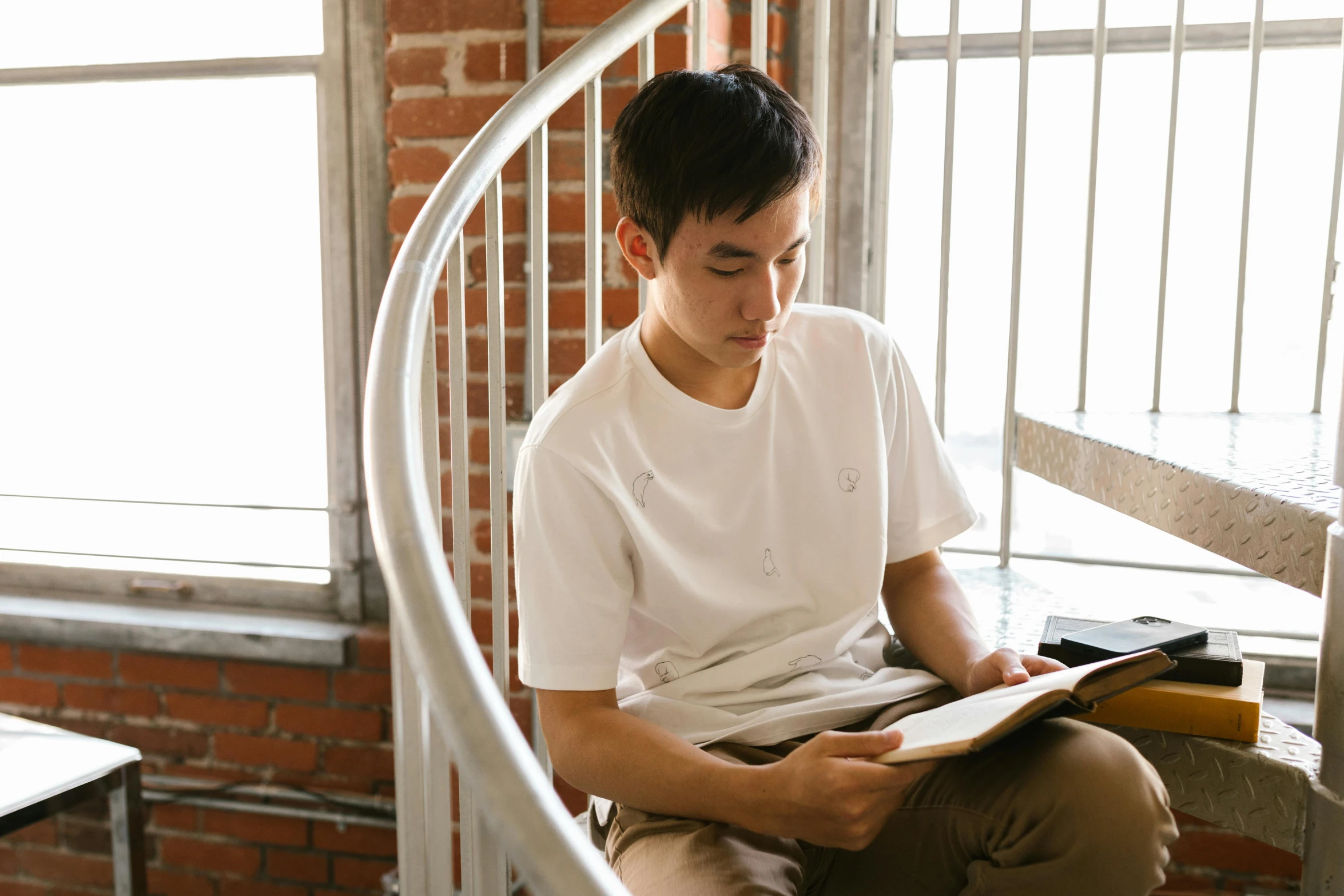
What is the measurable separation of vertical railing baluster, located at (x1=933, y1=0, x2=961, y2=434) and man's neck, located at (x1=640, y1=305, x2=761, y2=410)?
586mm

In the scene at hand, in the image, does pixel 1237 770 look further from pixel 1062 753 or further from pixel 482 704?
pixel 482 704

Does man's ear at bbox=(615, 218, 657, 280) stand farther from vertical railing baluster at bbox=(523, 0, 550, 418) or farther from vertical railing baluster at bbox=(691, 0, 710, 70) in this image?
vertical railing baluster at bbox=(691, 0, 710, 70)

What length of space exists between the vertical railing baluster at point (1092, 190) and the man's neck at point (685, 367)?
29.4 inches

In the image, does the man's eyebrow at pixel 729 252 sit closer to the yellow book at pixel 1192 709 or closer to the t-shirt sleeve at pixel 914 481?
the t-shirt sleeve at pixel 914 481

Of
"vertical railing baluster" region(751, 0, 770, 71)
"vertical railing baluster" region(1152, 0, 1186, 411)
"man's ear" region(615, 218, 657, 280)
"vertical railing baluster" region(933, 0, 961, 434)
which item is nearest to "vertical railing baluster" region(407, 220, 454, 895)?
"man's ear" region(615, 218, 657, 280)

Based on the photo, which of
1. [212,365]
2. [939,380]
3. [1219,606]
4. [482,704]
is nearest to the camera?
[482,704]

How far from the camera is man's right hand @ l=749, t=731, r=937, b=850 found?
0.88 metres

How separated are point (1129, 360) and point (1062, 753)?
1150 mm

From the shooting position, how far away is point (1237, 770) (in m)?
1.08

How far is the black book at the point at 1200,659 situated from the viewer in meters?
1.11

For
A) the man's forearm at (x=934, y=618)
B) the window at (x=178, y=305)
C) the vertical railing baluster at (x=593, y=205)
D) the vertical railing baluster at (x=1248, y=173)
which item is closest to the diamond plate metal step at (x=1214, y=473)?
the vertical railing baluster at (x=1248, y=173)

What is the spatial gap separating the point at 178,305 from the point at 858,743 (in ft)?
6.01

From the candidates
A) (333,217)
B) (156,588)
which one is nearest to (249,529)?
(156,588)

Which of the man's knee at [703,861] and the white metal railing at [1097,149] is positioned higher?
the white metal railing at [1097,149]
